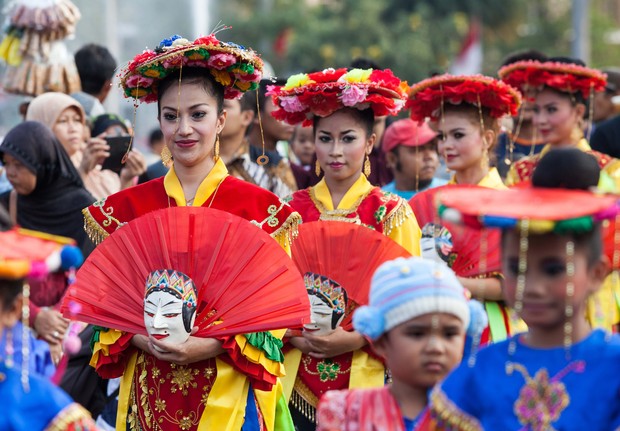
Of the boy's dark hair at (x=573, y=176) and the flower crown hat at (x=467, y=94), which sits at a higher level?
the flower crown hat at (x=467, y=94)

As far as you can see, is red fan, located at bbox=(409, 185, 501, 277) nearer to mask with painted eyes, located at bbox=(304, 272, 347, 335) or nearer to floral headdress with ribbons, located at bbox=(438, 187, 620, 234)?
mask with painted eyes, located at bbox=(304, 272, 347, 335)

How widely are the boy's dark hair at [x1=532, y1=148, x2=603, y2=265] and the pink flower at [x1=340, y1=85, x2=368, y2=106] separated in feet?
8.29

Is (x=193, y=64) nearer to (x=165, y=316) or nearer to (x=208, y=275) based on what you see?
(x=208, y=275)

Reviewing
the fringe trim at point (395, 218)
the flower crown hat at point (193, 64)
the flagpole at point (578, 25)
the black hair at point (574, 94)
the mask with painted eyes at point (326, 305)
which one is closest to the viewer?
the flower crown hat at point (193, 64)

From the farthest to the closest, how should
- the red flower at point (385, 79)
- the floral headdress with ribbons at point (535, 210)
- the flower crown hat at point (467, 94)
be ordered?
the flower crown hat at point (467, 94), the red flower at point (385, 79), the floral headdress with ribbons at point (535, 210)

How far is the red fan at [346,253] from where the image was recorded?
19.7 feet

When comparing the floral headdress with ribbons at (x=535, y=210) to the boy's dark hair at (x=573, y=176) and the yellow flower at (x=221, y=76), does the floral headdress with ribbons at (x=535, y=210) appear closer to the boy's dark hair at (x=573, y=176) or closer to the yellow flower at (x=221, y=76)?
the boy's dark hair at (x=573, y=176)

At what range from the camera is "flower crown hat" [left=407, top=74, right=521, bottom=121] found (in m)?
7.10

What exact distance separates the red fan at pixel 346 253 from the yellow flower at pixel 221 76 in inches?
31.8

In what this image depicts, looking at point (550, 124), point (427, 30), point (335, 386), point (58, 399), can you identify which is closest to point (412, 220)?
point (335, 386)

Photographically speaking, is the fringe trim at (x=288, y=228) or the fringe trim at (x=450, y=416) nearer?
the fringe trim at (x=450, y=416)

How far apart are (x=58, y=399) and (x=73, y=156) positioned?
488 centimetres

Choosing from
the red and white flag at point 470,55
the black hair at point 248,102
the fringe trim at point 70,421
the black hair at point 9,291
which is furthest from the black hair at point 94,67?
the red and white flag at point 470,55

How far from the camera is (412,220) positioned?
6.27 metres
